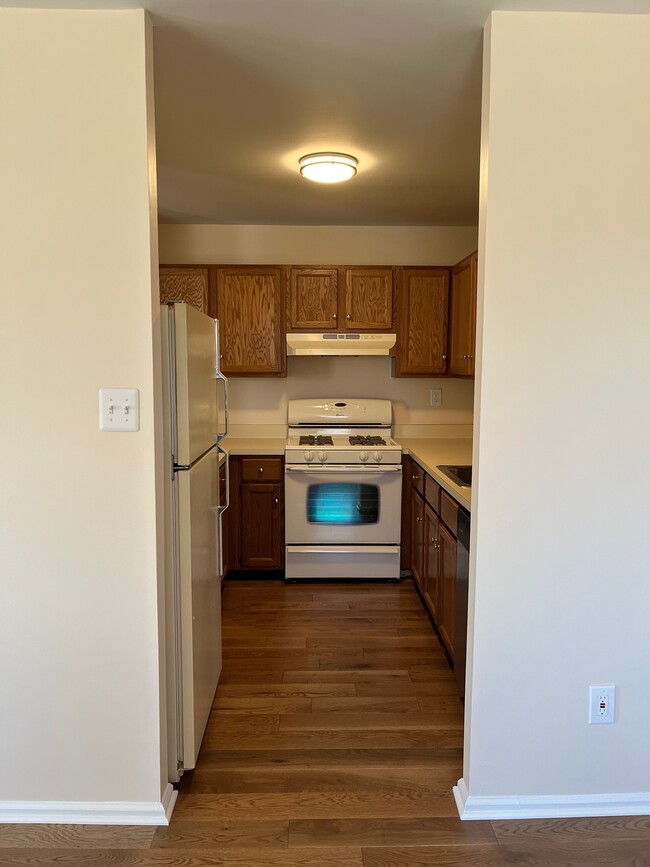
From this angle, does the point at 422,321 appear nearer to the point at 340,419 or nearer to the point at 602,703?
the point at 340,419

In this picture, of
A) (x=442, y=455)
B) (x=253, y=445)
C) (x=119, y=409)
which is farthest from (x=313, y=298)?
(x=119, y=409)

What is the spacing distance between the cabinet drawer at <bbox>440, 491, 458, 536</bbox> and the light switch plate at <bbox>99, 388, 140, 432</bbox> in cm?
144

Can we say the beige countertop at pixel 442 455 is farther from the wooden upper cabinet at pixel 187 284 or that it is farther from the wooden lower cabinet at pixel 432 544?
the wooden upper cabinet at pixel 187 284

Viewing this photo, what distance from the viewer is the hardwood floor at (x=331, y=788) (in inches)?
67.1

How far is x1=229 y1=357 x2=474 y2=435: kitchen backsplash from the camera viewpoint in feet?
14.0

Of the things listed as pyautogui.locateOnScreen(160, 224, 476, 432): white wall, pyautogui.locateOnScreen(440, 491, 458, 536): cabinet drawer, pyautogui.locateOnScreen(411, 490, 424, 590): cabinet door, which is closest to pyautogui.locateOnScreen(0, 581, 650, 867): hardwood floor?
pyautogui.locateOnScreen(411, 490, 424, 590): cabinet door

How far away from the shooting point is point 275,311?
3.94 metres

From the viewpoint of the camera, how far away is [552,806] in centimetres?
186

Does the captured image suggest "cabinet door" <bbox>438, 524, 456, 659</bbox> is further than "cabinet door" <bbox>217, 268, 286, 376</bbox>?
No

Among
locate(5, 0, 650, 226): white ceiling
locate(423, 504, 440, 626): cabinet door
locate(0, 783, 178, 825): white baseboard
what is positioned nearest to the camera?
locate(5, 0, 650, 226): white ceiling

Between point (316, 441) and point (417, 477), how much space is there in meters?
0.79

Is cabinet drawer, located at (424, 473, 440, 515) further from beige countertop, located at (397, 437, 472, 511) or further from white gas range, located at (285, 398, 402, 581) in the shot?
white gas range, located at (285, 398, 402, 581)

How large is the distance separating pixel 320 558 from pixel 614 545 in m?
2.25

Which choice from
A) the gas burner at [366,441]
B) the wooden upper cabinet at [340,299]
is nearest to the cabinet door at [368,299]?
the wooden upper cabinet at [340,299]
